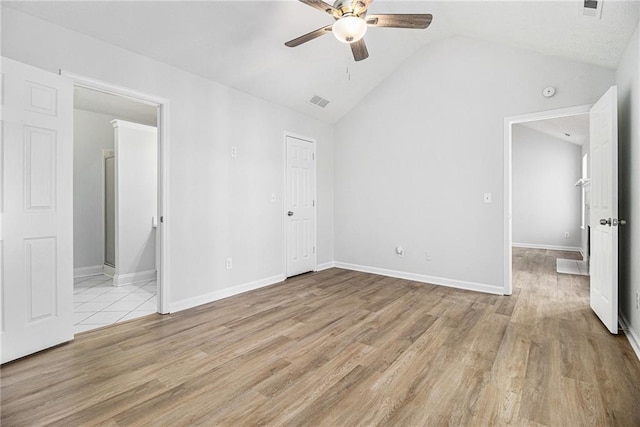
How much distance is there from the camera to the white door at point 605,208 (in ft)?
8.68

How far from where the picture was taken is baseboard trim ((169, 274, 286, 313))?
11.1 feet

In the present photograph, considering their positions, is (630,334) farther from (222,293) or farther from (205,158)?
(205,158)

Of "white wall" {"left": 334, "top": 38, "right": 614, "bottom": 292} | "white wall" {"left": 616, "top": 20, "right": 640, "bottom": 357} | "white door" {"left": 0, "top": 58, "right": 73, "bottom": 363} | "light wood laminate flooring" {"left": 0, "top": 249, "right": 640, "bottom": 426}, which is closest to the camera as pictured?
"light wood laminate flooring" {"left": 0, "top": 249, "right": 640, "bottom": 426}

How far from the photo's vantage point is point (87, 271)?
4977 mm

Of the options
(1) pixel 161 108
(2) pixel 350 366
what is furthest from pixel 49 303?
(2) pixel 350 366

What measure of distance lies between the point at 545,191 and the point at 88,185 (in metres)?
9.82

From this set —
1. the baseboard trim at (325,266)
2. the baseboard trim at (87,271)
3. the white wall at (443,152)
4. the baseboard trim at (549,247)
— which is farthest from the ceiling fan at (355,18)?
the baseboard trim at (549,247)

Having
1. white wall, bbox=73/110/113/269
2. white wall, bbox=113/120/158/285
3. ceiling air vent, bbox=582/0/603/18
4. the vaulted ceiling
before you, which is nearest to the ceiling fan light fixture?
the vaulted ceiling

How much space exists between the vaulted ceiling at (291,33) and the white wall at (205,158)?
5.6 inches

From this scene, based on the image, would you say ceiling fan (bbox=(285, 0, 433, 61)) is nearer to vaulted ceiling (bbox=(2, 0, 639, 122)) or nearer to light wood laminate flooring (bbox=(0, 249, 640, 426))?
vaulted ceiling (bbox=(2, 0, 639, 122))

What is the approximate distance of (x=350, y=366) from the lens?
2.19 metres

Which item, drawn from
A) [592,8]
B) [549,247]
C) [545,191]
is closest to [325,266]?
[592,8]

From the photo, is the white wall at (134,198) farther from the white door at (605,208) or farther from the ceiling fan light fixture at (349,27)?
the white door at (605,208)

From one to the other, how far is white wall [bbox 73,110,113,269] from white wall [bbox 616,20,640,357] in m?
6.66
